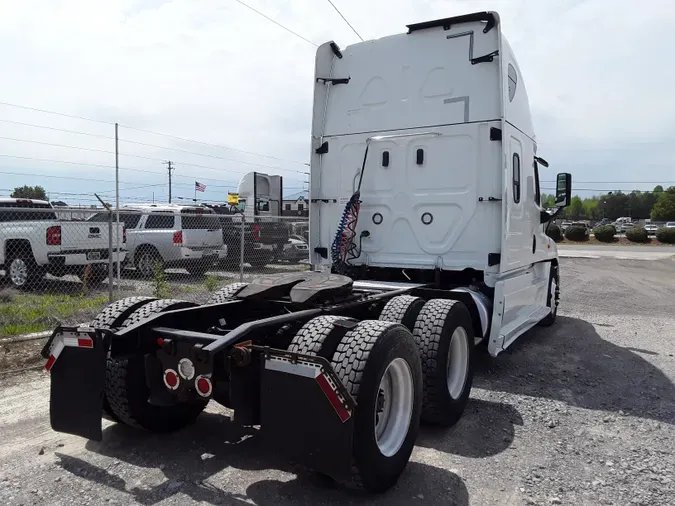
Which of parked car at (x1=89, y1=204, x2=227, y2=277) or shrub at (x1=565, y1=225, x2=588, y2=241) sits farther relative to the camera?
shrub at (x1=565, y1=225, x2=588, y2=241)

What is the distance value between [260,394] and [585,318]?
8129mm

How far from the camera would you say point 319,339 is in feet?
10.6

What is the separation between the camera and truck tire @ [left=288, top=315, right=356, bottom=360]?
10.5 feet

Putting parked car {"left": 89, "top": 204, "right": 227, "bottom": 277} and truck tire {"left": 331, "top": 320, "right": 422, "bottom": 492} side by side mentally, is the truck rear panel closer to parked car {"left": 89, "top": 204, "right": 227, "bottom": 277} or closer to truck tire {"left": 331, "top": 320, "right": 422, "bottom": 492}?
truck tire {"left": 331, "top": 320, "right": 422, "bottom": 492}

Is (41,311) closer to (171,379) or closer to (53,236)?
(53,236)

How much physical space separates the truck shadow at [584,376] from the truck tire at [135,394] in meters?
3.15

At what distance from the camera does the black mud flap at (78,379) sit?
3.39 m

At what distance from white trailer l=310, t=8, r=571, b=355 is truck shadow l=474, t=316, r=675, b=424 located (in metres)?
0.44

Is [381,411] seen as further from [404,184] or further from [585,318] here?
[585,318]

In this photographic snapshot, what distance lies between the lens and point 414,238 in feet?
20.7

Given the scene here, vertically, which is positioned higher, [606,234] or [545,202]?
[545,202]

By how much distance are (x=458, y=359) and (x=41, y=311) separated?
580 centimetres

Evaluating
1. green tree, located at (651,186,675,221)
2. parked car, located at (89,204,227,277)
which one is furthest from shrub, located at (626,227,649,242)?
green tree, located at (651,186,675,221)

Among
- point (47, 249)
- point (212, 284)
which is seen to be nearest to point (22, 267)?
point (47, 249)
